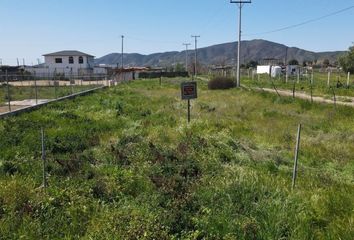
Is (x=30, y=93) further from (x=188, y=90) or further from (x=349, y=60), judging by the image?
(x=349, y=60)

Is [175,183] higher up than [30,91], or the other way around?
[175,183]

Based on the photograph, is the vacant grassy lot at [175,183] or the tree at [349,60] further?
the tree at [349,60]

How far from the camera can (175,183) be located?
25.1ft

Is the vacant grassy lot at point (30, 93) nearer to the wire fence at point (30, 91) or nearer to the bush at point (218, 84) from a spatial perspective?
the wire fence at point (30, 91)

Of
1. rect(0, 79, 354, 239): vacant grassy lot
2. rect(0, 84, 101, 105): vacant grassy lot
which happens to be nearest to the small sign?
rect(0, 79, 354, 239): vacant grassy lot

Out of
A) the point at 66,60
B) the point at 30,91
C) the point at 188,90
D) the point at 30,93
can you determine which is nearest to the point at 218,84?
the point at 30,91

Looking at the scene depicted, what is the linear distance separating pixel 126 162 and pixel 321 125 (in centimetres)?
924

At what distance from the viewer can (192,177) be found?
8281 millimetres

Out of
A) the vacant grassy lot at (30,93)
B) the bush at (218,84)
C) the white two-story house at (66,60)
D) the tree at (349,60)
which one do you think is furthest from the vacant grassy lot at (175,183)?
the white two-story house at (66,60)

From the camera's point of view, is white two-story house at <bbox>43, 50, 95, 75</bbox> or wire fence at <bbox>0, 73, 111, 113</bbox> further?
white two-story house at <bbox>43, 50, 95, 75</bbox>

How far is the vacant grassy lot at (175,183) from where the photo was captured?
5.75 meters

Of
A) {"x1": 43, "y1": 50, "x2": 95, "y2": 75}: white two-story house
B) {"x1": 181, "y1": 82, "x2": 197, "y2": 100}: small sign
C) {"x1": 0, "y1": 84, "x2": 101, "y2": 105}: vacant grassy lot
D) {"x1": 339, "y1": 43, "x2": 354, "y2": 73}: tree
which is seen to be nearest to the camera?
{"x1": 181, "y1": 82, "x2": 197, "y2": 100}: small sign

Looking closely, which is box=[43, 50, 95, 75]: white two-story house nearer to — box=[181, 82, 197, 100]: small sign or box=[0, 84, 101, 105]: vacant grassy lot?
box=[0, 84, 101, 105]: vacant grassy lot

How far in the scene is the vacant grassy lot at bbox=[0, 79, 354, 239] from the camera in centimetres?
575
